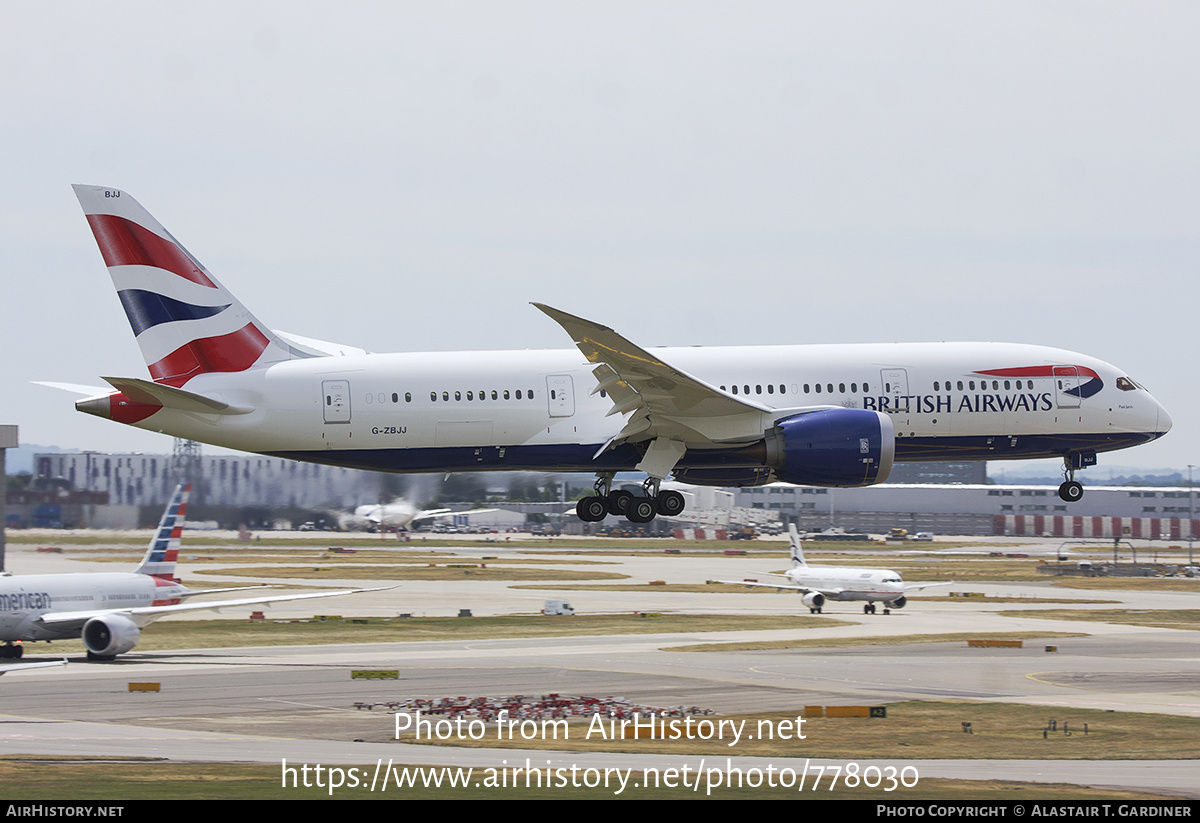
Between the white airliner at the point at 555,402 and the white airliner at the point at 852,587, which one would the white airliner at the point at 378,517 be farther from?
the white airliner at the point at 555,402

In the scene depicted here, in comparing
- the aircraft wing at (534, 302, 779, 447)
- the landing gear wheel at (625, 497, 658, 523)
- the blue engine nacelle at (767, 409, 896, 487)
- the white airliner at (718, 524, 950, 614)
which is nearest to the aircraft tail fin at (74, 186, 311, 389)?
the aircraft wing at (534, 302, 779, 447)

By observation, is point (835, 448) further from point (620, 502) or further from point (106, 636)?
point (106, 636)

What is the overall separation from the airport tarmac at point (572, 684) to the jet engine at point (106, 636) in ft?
2.43

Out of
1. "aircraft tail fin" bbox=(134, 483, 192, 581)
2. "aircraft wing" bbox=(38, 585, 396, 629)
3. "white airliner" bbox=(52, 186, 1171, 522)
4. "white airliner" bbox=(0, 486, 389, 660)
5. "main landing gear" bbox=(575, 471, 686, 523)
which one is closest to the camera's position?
"white airliner" bbox=(52, 186, 1171, 522)

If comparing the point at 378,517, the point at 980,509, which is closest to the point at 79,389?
the point at 378,517

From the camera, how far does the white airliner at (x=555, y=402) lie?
38.5m

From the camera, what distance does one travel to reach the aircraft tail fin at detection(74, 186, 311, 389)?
131ft

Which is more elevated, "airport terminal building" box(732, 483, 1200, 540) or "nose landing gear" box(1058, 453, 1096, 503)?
"nose landing gear" box(1058, 453, 1096, 503)

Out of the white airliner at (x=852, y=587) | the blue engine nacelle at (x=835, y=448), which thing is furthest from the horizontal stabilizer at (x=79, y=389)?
the white airliner at (x=852, y=587)

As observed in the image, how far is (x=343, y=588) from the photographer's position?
85000mm

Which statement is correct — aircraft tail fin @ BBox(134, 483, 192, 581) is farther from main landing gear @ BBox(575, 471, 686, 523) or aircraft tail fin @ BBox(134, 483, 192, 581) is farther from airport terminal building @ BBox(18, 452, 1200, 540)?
airport terminal building @ BBox(18, 452, 1200, 540)

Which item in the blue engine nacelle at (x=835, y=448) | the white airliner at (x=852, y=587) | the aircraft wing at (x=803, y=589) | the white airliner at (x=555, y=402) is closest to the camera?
the blue engine nacelle at (x=835, y=448)
